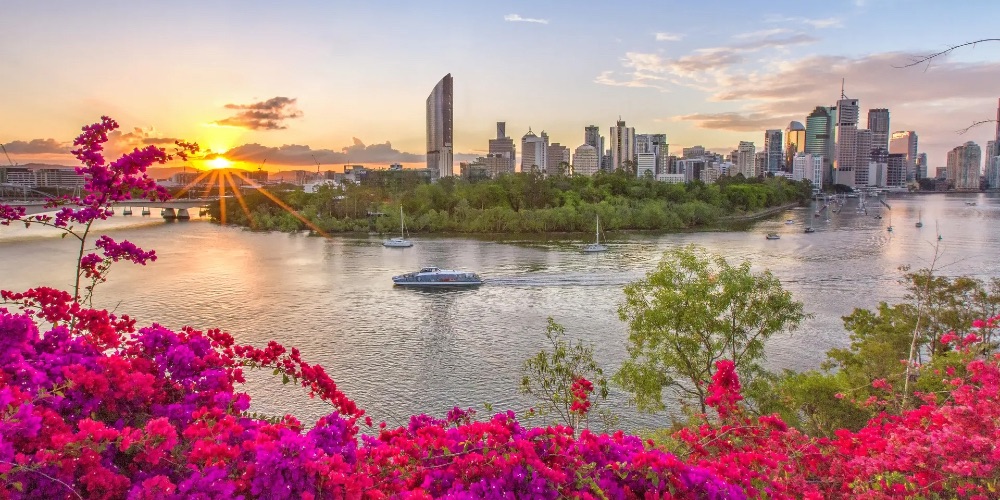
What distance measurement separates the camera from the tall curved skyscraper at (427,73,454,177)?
118 metres

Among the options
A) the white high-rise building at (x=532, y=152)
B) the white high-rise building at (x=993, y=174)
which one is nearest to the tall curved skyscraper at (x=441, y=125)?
the white high-rise building at (x=532, y=152)

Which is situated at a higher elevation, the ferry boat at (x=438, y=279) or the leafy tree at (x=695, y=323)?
the leafy tree at (x=695, y=323)

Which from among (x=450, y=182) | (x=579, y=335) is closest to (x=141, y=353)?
(x=579, y=335)

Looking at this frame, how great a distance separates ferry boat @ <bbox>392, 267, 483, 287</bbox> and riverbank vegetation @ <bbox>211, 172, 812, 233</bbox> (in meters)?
16.1

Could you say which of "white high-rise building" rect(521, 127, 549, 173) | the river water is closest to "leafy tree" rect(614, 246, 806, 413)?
the river water

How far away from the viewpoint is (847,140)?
11650 cm

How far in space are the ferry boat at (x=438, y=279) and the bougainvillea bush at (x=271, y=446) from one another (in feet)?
47.6

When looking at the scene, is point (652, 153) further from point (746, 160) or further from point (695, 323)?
point (695, 323)

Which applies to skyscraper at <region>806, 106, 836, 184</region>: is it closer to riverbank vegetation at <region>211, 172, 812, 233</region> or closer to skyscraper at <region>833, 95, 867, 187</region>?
skyscraper at <region>833, 95, 867, 187</region>

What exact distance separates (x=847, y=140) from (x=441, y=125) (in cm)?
7290

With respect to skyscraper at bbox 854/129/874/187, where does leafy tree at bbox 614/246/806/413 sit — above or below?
below

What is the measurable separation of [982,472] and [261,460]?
2.28 metres

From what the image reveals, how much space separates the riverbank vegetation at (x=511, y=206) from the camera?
3422 cm

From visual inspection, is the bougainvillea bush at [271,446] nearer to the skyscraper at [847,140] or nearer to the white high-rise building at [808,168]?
the white high-rise building at [808,168]
